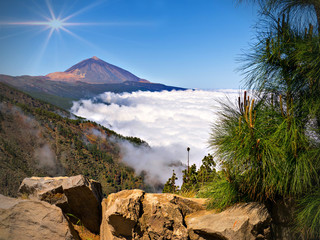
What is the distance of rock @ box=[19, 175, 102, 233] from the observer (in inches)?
184

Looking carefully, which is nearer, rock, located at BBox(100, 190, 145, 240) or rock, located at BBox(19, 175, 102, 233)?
rock, located at BBox(100, 190, 145, 240)

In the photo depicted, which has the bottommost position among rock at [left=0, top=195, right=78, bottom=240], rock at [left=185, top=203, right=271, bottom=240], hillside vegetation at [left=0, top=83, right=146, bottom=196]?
hillside vegetation at [left=0, top=83, right=146, bottom=196]

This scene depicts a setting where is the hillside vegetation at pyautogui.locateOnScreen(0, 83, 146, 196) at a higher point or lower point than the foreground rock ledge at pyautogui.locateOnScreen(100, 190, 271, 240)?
lower

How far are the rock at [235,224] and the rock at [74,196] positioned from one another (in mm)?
1996

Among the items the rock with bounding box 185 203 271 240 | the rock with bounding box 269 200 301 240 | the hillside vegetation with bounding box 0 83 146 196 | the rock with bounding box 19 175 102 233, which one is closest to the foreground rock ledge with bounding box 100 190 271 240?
the rock with bounding box 185 203 271 240

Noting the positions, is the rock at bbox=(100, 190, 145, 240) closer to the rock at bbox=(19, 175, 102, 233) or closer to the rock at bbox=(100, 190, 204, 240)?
the rock at bbox=(100, 190, 204, 240)

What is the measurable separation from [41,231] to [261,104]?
4007 millimetres

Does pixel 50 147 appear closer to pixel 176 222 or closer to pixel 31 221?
pixel 31 221

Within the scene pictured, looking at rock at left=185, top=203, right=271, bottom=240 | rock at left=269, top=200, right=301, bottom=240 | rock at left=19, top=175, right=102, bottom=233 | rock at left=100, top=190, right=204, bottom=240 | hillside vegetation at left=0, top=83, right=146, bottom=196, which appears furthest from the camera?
hillside vegetation at left=0, top=83, right=146, bottom=196

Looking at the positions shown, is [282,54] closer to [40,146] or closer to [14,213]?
[14,213]

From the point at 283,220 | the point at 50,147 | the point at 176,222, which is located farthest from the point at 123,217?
the point at 50,147

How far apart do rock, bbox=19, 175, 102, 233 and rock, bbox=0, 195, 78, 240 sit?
1.91 ft

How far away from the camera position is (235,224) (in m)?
3.68

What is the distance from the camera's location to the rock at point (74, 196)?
467cm
